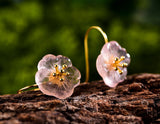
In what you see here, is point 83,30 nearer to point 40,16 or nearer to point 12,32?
point 40,16

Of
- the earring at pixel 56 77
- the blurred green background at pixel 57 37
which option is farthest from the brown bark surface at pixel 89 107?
the blurred green background at pixel 57 37

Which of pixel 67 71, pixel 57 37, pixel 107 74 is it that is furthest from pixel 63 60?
pixel 57 37

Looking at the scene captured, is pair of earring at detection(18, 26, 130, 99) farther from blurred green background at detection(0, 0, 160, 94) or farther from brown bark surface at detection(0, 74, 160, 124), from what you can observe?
blurred green background at detection(0, 0, 160, 94)

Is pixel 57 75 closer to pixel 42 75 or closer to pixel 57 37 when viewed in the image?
pixel 42 75

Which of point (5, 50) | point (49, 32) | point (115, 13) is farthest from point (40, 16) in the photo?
point (115, 13)

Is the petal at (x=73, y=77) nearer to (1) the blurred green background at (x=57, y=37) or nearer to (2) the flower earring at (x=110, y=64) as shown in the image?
(2) the flower earring at (x=110, y=64)

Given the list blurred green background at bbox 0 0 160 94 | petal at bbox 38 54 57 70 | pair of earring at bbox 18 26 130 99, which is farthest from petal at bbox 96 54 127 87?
blurred green background at bbox 0 0 160 94

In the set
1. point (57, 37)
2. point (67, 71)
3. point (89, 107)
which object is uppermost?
point (57, 37)
